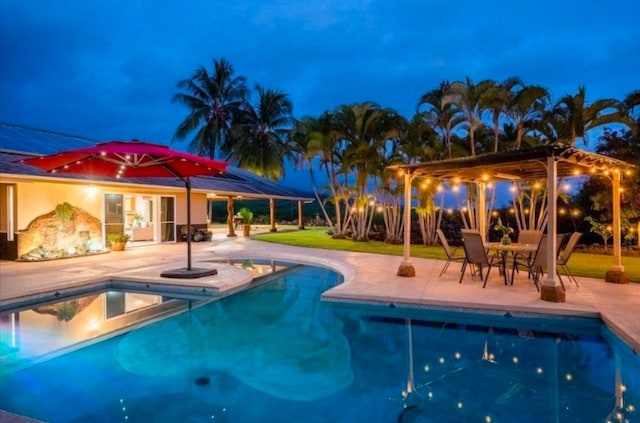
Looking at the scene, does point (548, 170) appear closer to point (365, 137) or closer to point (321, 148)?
point (365, 137)

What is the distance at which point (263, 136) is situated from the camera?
30188mm

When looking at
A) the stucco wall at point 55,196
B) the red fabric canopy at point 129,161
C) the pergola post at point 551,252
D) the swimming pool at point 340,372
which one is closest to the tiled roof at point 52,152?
the stucco wall at point 55,196

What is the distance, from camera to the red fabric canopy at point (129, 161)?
7.97 m

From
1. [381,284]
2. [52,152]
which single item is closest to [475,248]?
[381,284]

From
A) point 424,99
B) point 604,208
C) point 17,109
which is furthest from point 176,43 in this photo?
point 604,208

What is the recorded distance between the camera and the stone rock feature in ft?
41.4

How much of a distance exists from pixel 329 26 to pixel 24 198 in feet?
140

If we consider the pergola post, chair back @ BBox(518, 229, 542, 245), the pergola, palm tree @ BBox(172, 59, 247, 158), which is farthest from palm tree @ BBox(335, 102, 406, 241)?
palm tree @ BBox(172, 59, 247, 158)

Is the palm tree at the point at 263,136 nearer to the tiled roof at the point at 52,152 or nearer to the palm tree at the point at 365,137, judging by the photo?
the tiled roof at the point at 52,152

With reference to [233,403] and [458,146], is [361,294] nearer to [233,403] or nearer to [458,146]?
[233,403]

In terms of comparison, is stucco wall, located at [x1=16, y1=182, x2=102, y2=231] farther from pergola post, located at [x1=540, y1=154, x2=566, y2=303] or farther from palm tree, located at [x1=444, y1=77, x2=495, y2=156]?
pergola post, located at [x1=540, y1=154, x2=566, y2=303]

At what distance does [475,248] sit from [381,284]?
197 centimetres

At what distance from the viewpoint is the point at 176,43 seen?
57.0 m

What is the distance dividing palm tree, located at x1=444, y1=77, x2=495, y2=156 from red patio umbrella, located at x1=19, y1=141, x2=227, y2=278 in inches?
357
